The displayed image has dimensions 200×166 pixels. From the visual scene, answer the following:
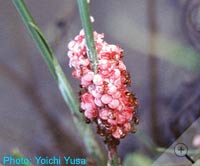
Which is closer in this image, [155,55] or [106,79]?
[106,79]

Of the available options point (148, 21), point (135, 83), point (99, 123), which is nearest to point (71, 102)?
point (99, 123)

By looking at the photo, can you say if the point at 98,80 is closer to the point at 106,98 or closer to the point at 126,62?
the point at 106,98

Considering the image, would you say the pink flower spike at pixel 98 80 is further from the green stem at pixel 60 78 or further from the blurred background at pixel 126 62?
the blurred background at pixel 126 62

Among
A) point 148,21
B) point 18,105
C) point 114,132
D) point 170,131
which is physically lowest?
point 114,132

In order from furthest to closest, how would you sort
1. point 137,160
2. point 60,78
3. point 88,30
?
point 137,160 < point 60,78 < point 88,30

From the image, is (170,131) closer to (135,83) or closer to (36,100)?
(135,83)

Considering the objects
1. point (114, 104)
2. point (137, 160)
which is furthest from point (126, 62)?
point (114, 104)

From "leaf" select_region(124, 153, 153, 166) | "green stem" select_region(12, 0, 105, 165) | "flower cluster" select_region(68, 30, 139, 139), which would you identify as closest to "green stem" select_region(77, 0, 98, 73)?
"flower cluster" select_region(68, 30, 139, 139)

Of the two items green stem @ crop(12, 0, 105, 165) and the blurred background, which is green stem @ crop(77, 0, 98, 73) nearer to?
green stem @ crop(12, 0, 105, 165)
